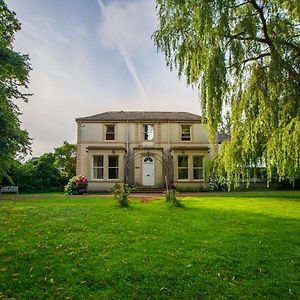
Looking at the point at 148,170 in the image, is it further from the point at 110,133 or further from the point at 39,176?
the point at 39,176

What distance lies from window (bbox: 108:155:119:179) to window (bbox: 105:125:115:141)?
1766 millimetres

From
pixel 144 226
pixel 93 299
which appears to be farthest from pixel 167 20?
pixel 93 299

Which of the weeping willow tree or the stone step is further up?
the weeping willow tree

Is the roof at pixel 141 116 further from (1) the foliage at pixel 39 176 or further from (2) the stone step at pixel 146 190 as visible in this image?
(1) the foliage at pixel 39 176

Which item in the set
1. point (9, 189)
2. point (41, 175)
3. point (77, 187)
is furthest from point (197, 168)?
point (9, 189)

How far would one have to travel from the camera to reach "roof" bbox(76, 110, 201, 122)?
28312 mm

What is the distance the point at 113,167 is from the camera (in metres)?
27.8

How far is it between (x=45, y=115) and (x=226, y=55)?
44.1 ft

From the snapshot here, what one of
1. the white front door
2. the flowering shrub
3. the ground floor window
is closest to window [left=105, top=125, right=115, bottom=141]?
the white front door

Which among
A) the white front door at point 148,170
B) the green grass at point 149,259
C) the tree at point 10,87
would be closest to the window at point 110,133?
the white front door at point 148,170

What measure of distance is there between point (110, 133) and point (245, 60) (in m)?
18.1

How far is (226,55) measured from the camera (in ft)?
36.2

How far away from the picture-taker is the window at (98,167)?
27750mm

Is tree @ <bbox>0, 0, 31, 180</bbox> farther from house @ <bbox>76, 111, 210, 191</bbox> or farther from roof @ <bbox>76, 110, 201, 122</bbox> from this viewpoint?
roof @ <bbox>76, 110, 201, 122</bbox>
